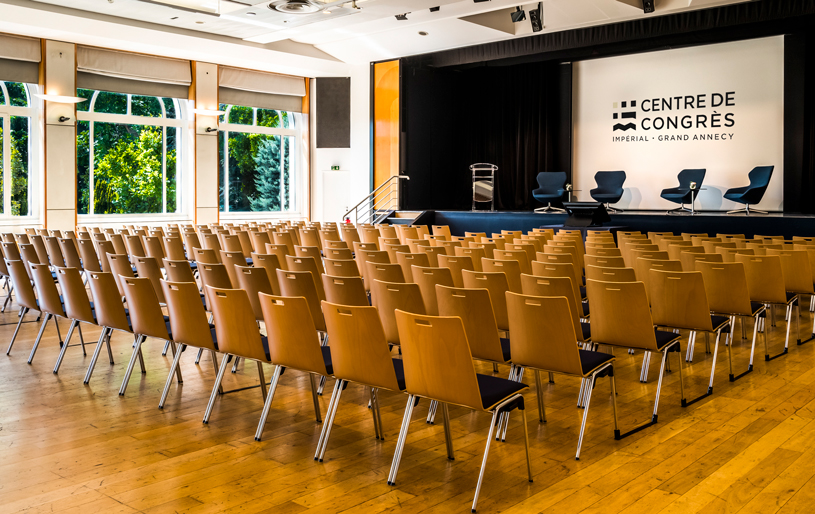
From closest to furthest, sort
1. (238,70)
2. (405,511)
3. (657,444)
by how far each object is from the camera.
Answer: (405,511) → (657,444) → (238,70)

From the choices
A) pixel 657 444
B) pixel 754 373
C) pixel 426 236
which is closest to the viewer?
pixel 657 444

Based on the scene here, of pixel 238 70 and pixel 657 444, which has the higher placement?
pixel 238 70

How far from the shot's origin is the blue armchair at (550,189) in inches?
595

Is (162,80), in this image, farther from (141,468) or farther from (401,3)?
(141,468)

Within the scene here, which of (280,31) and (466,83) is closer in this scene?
(280,31)

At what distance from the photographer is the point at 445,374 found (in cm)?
318

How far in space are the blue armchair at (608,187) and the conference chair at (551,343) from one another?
11084mm

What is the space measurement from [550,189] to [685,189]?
2854 mm

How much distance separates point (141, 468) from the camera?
11.2ft

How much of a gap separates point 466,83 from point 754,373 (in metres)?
13.6

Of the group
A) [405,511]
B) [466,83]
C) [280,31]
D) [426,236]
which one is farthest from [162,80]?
[405,511]

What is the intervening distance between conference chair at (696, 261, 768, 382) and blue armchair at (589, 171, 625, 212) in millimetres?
9368

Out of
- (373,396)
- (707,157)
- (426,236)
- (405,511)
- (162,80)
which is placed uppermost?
(162,80)

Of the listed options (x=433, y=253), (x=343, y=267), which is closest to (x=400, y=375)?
(x=343, y=267)
